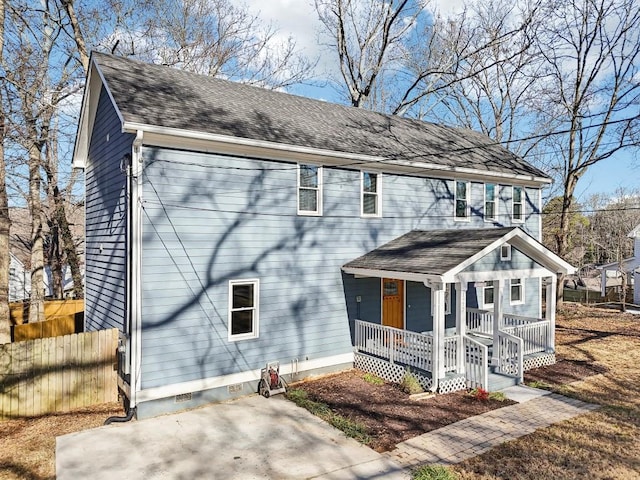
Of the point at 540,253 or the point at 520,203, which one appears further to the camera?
the point at 520,203

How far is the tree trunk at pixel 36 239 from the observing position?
51.0ft

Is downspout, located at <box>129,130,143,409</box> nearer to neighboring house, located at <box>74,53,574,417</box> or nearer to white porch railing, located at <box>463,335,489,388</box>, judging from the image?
neighboring house, located at <box>74,53,574,417</box>

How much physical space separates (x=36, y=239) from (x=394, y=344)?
14891 mm

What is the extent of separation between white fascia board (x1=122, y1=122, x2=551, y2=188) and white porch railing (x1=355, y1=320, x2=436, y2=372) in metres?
4.25

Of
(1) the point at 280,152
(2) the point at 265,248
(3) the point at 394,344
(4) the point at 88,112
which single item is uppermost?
(4) the point at 88,112

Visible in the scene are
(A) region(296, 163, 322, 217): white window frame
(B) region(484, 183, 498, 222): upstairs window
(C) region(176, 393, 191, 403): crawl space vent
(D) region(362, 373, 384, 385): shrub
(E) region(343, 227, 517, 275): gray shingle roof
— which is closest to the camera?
(C) region(176, 393, 191, 403): crawl space vent

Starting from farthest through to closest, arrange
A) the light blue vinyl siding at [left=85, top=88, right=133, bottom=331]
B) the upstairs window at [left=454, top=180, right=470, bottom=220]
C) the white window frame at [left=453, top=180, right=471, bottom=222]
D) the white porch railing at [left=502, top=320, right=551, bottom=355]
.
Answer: the upstairs window at [left=454, top=180, right=470, bottom=220] < the white window frame at [left=453, top=180, right=471, bottom=222] < the white porch railing at [left=502, top=320, right=551, bottom=355] < the light blue vinyl siding at [left=85, top=88, right=133, bottom=331]

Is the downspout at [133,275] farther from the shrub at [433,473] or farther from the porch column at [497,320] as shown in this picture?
the porch column at [497,320]

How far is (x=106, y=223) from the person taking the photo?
1019 centimetres

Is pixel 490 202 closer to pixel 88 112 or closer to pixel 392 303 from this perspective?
pixel 392 303

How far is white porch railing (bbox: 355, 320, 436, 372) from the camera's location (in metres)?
9.79

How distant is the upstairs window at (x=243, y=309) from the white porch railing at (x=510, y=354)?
6041mm

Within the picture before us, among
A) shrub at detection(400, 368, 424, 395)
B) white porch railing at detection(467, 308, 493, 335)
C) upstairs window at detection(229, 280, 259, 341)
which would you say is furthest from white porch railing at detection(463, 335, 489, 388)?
upstairs window at detection(229, 280, 259, 341)

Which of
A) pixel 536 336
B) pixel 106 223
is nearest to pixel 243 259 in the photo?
pixel 106 223
